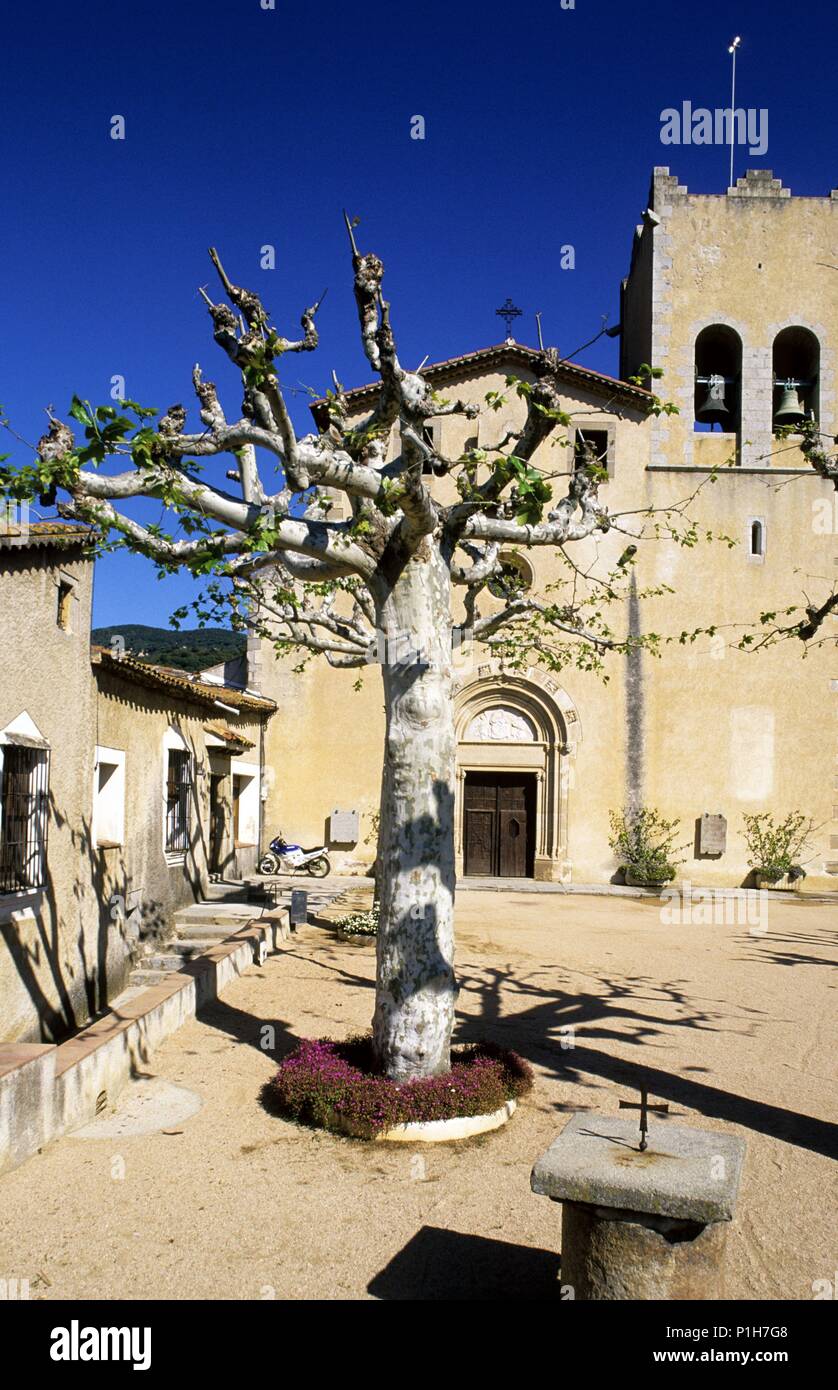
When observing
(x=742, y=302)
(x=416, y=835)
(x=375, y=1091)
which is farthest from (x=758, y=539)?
(x=375, y=1091)

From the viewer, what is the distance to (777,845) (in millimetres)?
20172

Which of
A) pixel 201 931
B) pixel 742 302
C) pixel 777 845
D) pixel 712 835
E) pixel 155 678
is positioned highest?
pixel 742 302

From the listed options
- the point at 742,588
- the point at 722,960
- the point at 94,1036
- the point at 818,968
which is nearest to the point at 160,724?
the point at 94,1036

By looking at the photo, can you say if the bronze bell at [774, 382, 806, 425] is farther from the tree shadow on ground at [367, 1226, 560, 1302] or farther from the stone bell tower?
Answer: the tree shadow on ground at [367, 1226, 560, 1302]

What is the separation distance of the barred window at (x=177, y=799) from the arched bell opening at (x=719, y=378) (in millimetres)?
12517

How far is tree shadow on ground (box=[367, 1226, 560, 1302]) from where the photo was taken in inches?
175

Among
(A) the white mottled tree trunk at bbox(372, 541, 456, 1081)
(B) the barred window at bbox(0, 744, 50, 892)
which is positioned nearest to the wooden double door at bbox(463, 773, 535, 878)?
(B) the barred window at bbox(0, 744, 50, 892)

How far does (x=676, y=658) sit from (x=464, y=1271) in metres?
17.1

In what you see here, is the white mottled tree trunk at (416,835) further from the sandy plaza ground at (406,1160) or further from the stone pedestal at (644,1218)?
the stone pedestal at (644,1218)

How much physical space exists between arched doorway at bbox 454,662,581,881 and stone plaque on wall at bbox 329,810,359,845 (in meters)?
2.21

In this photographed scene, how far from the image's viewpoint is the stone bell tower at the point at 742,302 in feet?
68.8

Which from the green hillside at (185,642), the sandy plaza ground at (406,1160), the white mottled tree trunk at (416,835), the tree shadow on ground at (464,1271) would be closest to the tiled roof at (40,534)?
the white mottled tree trunk at (416,835)

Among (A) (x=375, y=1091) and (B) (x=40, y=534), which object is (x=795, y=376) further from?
(A) (x=375, y=1091)

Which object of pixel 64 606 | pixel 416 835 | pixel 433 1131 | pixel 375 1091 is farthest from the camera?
pixel 64 606
